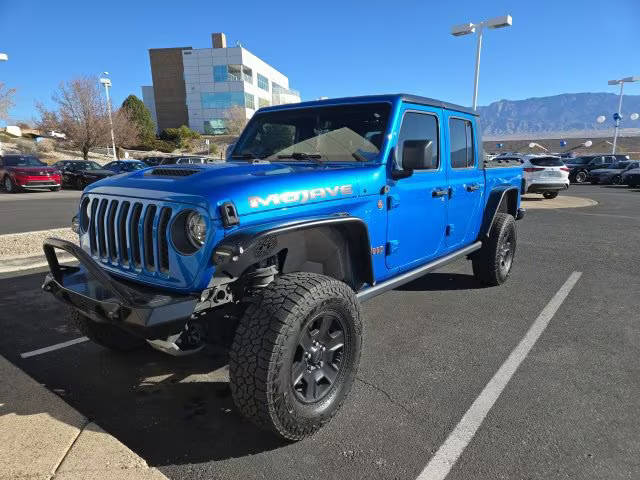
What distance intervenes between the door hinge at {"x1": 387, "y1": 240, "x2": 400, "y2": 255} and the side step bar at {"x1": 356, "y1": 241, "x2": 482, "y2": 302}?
0.24m

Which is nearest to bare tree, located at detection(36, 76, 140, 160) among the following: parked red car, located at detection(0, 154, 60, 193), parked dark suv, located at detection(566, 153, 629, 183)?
parked red car, located at detection(0, 154, 60, 193)

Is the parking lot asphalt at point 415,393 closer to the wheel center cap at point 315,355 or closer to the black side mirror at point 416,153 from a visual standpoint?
the wheel center cap at point 315,355

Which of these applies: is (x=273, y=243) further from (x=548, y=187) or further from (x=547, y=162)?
(x=547, y=162)

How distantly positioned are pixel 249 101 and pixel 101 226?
64944 millimetres

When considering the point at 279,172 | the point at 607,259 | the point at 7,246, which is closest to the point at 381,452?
the point at 279,172

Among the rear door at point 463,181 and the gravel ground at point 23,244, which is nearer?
the rear door at point 463,181

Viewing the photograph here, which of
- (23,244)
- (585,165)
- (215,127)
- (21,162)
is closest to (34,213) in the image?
(23,244)

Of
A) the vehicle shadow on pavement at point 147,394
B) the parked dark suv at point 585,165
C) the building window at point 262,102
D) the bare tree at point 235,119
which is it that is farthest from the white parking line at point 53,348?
the building window at point 262,102

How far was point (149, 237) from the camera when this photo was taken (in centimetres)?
252

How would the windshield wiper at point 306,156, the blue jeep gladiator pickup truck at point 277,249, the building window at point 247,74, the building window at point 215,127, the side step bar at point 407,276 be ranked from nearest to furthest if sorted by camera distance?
1. the blue jeep gladiator pickup truck at point 277,249
2. the side step bar at point 407,276
3. the windshield wiper at point 306,156
4. the building window at point 247,74
5. the building window at point 215,127

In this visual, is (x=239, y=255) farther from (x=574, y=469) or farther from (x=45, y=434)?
(x=574, y=469)

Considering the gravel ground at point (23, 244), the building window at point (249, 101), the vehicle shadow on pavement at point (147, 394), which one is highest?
the building window at point (249, 101)

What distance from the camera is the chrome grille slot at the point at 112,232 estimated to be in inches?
109

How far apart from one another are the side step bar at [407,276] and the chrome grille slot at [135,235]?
143 cm
